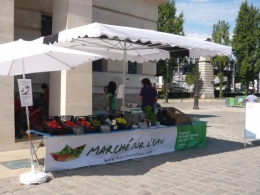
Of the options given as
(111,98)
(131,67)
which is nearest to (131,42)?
(111,98)

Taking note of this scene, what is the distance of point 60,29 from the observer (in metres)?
9.23

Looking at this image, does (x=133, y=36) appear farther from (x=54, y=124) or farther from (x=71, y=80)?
(x=71, y=80)

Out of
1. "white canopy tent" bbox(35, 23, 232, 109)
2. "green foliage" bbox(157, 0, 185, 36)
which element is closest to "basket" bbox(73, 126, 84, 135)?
"white canopy tent" bbox(35, 23, 232, 109)

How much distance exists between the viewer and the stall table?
6066mm

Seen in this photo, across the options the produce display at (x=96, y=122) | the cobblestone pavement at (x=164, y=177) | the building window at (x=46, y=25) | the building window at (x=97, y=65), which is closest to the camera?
the cobblestone pavement at (x=164, y=177)

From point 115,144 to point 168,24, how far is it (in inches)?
1185

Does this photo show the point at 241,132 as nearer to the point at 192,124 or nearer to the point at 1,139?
the point at 192,124

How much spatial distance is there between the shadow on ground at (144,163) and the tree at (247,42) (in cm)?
3885

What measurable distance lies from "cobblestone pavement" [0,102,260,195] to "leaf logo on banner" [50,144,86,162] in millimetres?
278

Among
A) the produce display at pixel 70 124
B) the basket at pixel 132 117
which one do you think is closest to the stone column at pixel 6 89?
the produce display at pixel 70 124

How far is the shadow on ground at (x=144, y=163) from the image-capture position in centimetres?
612

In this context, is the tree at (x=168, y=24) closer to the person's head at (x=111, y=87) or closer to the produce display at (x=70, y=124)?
the person's head at (x=111, y=87)

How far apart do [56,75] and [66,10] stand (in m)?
1.90

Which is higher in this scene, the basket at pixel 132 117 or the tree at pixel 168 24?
the tree at pixel 168 24
